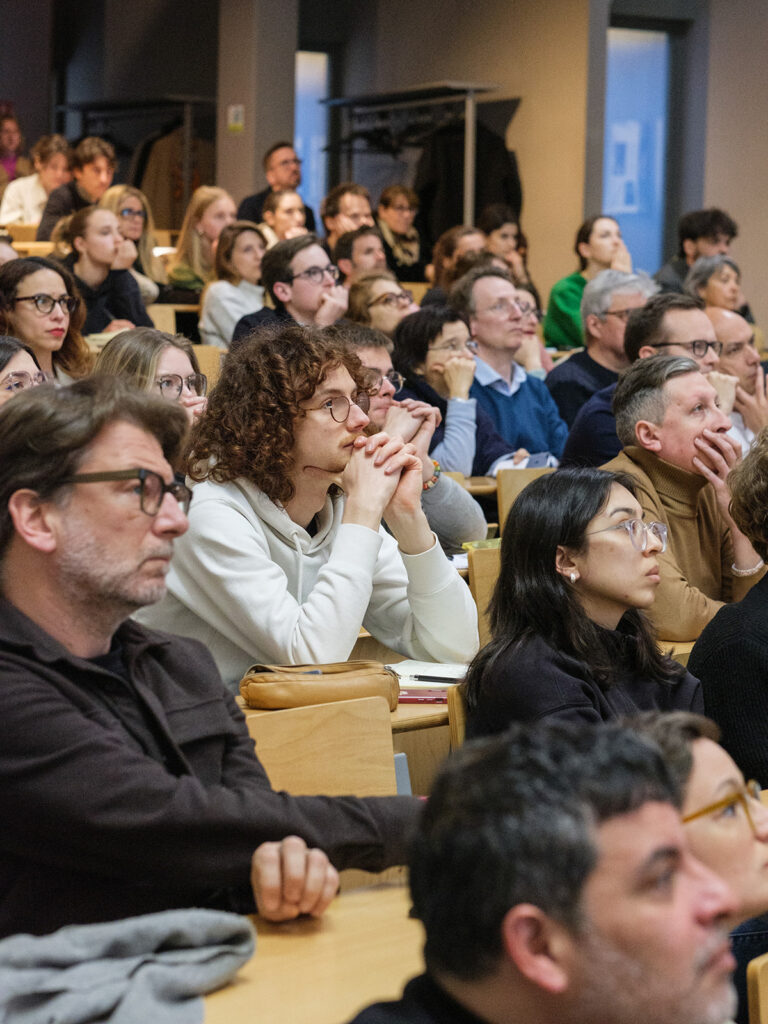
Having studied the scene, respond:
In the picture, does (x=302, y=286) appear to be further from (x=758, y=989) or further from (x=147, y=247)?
(x=758, y=989)

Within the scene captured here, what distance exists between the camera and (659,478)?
3.39m

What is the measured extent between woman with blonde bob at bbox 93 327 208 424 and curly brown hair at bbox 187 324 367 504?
568mm

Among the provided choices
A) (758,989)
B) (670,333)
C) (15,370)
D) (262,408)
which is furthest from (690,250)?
(758,989)

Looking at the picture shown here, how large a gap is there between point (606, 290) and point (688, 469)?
2238 mm

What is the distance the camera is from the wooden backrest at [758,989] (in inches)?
54.7

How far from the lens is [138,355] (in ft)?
11.0

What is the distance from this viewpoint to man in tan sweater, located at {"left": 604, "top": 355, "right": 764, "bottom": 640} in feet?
10.9

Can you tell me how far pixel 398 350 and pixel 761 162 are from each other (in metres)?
5.71

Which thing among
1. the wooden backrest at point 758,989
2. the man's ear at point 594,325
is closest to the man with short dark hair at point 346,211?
the man's ear at point 594,325

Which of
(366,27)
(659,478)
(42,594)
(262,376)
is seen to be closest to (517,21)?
(366,27)

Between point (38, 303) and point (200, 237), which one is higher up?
point (200, 237)

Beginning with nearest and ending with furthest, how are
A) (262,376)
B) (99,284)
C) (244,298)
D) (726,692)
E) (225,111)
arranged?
(726,692) → (262,376) → (99,284) → (244,298) → (225,111)

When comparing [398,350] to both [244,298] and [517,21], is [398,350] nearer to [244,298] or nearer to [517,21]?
[244,298]

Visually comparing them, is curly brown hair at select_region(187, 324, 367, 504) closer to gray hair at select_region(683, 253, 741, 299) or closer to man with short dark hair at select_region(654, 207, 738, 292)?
gray hair at select_region(683, 253, 741, 299)
